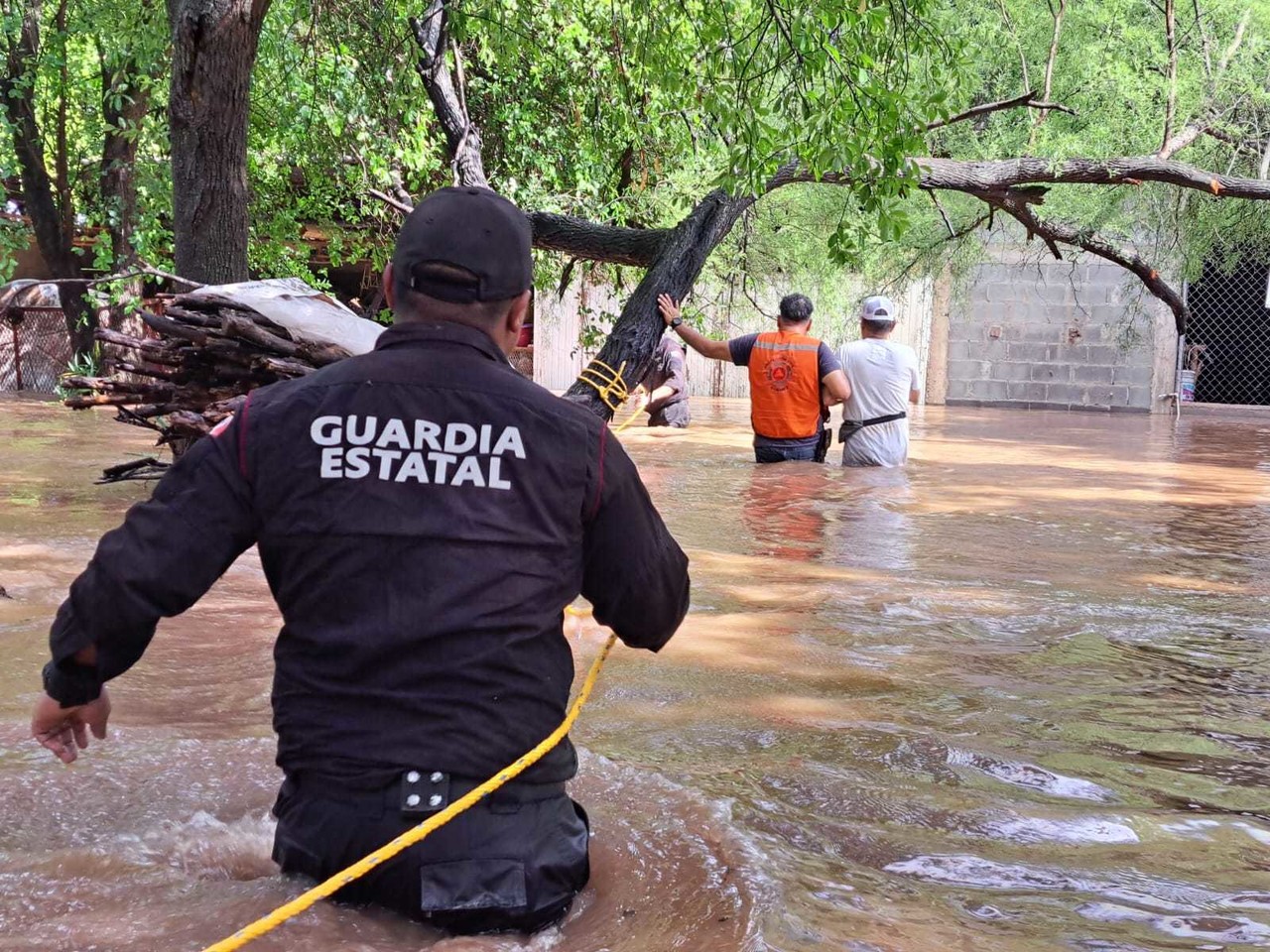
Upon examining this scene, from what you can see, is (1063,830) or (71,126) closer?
(1063,830)

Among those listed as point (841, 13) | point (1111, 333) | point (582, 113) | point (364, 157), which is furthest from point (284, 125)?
point (1111, 333)

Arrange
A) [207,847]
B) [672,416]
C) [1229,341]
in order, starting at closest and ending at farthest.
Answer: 1. [207,847]
2. [672,416]
3. [1229,341]

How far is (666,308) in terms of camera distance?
28.5ft

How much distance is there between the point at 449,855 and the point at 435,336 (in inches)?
37.9

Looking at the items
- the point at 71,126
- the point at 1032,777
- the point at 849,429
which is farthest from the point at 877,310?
the point at 71,126

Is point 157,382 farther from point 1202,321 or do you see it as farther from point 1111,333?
point 1202,321

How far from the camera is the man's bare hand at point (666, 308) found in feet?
28.5

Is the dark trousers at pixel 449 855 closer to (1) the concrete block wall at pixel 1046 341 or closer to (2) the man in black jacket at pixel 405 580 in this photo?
(2) the man in black jacket at pixel 405 580

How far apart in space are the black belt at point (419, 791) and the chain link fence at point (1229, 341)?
23.1 meters

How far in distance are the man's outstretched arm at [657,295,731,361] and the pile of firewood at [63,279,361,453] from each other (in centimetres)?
197

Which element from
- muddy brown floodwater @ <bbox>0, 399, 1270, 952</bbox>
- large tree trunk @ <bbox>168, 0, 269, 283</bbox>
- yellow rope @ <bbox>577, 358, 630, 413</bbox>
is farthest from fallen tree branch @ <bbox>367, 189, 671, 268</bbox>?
muddy brown floodwater @ <bbox>0, 399, 1270, 952</bbox>

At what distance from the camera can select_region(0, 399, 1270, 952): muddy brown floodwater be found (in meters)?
2.79

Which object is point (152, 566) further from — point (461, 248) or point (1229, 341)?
point (1229, 341)

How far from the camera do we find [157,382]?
8312mm
